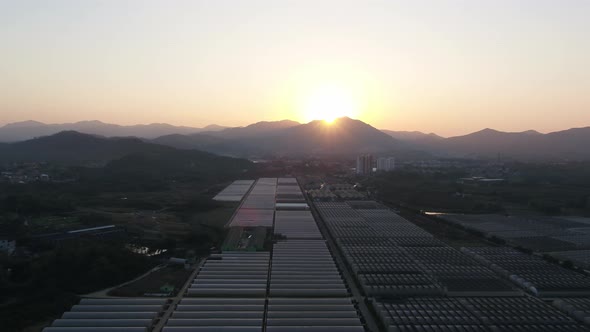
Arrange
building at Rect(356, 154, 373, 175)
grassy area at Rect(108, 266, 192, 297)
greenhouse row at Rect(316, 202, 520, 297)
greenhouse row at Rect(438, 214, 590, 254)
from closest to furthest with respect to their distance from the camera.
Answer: grassy area at Rect(108, 266, 192, 297) < greenhouse row at Rect(316, 202, 520, 297) < greenhouse row at Rect(438, 214, 590, 254) < building at Rect(356, 154, 373, 175)

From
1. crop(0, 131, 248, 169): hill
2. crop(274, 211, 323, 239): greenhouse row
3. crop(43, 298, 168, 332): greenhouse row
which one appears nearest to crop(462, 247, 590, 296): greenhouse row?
crop(274, 211, 323, 239): greenhouse row

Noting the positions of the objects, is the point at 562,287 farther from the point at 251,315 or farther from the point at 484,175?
the point at 484,175

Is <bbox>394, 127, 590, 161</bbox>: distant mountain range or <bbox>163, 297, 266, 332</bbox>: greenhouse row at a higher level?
<bbox>394, 127, 590, 161</bbox>: distant mountain range

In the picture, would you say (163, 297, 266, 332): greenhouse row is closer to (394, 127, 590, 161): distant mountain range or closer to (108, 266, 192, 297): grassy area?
(108, 266, 192, 297): grassy area

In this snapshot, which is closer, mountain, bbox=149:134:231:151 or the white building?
the white building

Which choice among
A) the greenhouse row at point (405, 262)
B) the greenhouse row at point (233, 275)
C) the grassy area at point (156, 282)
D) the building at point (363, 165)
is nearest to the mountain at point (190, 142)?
the building at point (363, 165)

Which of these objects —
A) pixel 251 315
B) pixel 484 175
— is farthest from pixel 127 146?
pixel 251 315

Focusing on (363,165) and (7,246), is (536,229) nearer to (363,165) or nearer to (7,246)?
(7,246)

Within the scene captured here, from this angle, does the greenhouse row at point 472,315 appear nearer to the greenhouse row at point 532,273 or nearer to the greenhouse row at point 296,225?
the greenhouse row at point 532,273

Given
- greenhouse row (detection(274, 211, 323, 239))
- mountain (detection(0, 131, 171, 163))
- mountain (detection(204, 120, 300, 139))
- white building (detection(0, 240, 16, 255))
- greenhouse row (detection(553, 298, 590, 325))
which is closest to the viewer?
greenhouse row (detection(553, 298, 590, 325))
